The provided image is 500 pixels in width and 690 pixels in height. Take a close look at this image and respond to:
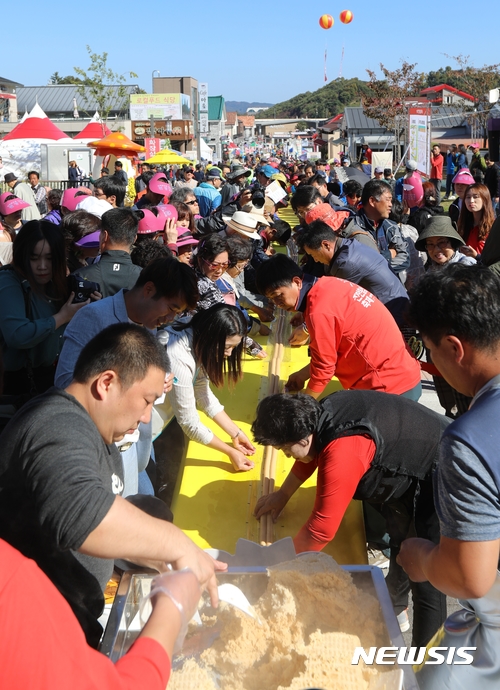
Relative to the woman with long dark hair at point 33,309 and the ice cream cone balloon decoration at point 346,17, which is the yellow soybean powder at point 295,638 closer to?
the woman with long dark hair at point 33,309

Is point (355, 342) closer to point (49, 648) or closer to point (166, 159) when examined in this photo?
point (49, 648)

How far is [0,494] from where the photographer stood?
1226mm

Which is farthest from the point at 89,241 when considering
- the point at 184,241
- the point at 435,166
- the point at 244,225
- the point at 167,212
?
the point at 435,166

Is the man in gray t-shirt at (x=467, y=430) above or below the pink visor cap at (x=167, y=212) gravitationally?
below

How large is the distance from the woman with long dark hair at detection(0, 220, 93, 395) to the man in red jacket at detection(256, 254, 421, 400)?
103 cm

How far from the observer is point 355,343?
8.48 ft

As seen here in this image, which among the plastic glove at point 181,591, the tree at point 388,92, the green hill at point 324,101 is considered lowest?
the plastic glove at point 181,591

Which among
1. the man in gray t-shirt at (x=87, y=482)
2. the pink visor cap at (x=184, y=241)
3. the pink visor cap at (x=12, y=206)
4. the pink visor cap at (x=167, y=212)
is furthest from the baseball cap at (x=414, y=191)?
the man in gray t-shirt at (x=87, y=482)

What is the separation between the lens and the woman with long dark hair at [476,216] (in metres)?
4.50

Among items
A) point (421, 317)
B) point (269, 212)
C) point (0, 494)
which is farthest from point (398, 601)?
point (269, 212)

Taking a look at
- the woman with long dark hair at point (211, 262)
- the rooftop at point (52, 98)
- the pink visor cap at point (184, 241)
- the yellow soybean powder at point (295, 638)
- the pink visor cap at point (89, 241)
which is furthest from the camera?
the rooftop at point (52, 98)

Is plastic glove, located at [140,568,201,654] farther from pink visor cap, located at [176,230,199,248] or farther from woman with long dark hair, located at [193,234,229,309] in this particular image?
pink visor cap, located at [176,230,199,248]

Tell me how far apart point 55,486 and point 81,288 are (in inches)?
70.1

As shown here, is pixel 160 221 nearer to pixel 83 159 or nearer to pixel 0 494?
pixel 0 494
